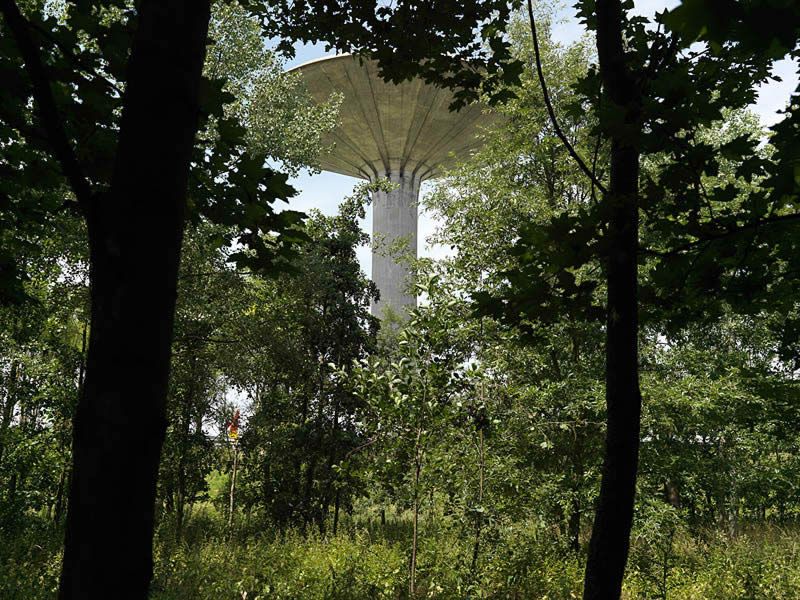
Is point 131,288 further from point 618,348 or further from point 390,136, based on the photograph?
point 390,136

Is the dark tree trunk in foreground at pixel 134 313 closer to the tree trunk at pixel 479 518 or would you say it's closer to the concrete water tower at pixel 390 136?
the tree trunk at pixel 479 518

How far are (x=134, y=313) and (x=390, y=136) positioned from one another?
76.2 feet

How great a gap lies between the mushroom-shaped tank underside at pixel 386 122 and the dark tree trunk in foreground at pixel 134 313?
16.4 meters

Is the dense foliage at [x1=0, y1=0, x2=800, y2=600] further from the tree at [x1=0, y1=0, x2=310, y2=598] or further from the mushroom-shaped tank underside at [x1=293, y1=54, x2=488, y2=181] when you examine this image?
the mushroom-shaped tank underside at [x1=293, y1=54, x2=488, y2=181]

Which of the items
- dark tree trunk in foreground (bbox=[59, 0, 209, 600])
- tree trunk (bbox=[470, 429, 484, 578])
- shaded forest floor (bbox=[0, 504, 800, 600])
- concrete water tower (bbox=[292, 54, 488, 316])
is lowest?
shaded forest floor (bbox=[0, 504, 800, 600])

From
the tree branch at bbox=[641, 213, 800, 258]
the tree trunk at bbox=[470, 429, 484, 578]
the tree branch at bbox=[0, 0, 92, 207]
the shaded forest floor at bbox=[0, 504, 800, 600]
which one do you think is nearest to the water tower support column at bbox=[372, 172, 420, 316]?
the shaded forest floor at bbox=[0, 504, 800, 600]

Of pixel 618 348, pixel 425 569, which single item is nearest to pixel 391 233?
pixel 425 569

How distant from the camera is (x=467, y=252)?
475 inches

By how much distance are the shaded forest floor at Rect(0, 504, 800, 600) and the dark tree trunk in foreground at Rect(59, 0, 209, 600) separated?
621cm

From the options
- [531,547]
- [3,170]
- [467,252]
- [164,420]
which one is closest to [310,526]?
[531,547]

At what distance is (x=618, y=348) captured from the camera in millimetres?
2713

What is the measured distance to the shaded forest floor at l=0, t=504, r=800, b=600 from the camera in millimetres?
7305

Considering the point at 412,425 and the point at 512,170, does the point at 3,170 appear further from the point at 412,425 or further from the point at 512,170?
the point at 512,170

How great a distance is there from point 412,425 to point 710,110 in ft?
15.9
